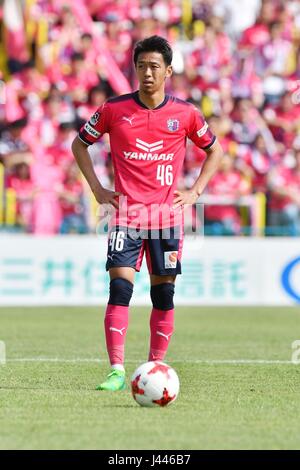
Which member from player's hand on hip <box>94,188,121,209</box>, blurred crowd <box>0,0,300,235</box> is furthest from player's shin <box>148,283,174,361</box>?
blurred crowd <box>0,0,300,235</box>

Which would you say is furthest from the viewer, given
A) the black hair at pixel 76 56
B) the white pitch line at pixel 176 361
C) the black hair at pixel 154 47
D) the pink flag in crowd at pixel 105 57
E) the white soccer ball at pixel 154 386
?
the pink flag in crowd at pixel 105 57

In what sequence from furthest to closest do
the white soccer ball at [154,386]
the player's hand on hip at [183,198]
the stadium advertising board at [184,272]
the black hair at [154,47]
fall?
1. the stadium advertising board at [184,272]
2. the player's hand on hip at [183,198]
3. the black hair at [154,47]
4. the white soccer ball at [154,386]

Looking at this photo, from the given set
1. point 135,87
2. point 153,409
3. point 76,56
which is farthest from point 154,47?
point 135,87

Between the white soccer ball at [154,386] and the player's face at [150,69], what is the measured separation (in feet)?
7.21

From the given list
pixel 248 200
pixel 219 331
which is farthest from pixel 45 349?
pixel 248 200

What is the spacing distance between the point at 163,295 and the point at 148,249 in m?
0.38

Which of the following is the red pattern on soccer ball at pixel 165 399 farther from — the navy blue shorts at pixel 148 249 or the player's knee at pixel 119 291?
the navy blue shorts at pixel 148 249

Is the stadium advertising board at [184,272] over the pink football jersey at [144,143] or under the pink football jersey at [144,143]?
under

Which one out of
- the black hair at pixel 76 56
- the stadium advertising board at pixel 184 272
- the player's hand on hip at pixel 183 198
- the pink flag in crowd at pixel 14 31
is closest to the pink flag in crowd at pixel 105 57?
the black hair at pixel 76 56

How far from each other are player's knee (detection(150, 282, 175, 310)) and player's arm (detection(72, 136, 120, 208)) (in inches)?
28.5

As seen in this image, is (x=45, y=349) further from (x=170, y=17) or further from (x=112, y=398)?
(x=170, y=17)

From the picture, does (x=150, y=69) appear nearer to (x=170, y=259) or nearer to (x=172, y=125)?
(x=172, y=125)

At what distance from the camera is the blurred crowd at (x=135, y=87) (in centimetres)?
1794
